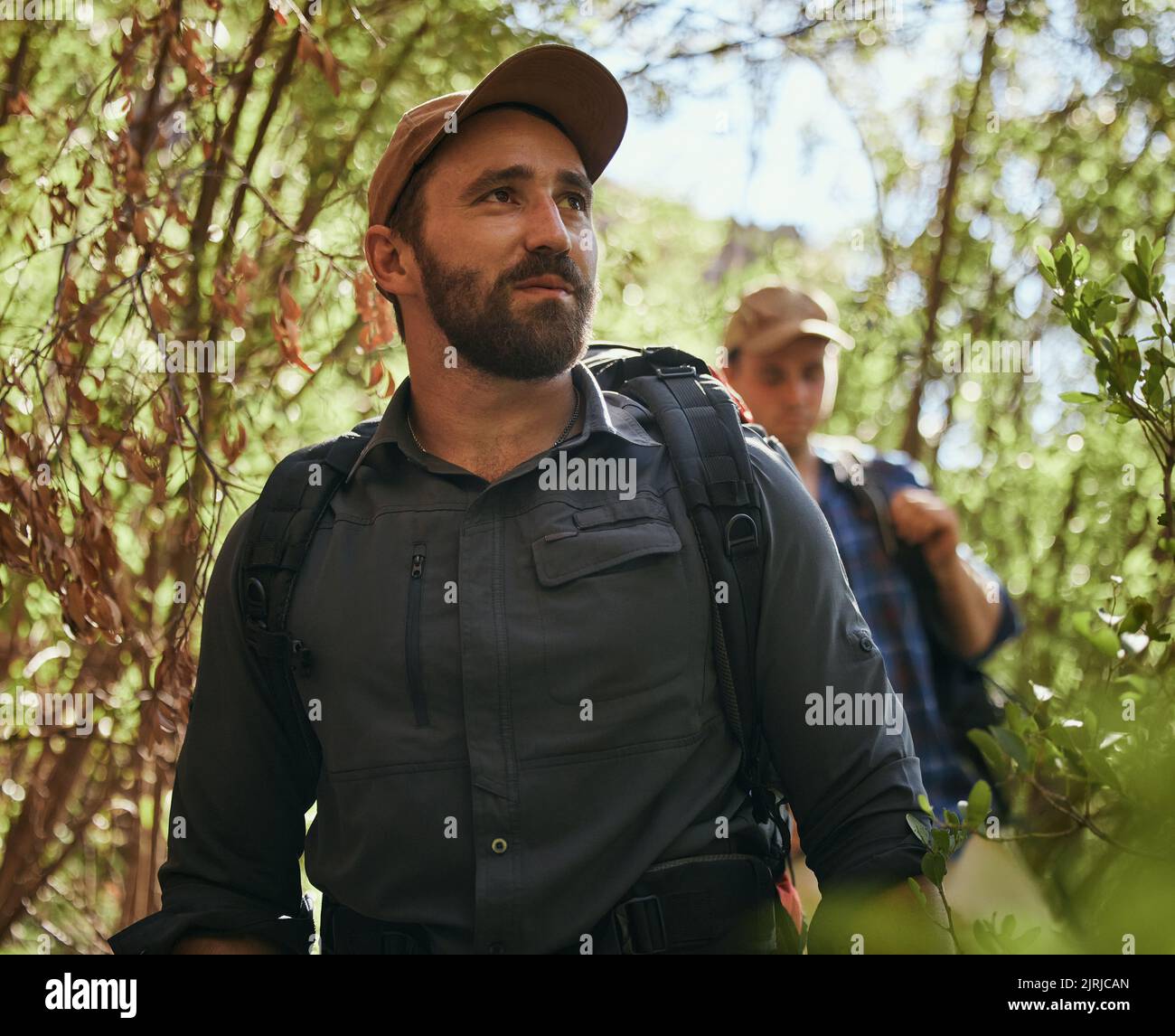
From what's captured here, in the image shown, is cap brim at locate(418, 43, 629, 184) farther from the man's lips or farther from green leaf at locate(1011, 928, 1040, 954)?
green leaf at locate(1011, 928, 1040, 954)

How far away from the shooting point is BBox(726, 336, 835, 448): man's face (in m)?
3.32

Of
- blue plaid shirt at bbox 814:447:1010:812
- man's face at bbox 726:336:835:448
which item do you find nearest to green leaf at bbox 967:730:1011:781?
blue plaid shirt at bbox 814:447:1010:812

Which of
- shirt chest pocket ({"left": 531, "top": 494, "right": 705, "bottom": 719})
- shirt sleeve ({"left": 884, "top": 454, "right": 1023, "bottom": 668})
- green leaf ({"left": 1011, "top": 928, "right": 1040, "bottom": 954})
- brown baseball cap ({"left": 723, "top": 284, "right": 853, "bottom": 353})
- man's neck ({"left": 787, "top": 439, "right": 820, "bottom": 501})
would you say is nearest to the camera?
green leaf ({"left": 1011, "top": 928, "right": 1040, "bottom": 954})

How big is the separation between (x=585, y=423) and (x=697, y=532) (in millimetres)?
292

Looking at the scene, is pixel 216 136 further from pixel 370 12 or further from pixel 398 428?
pixel 398 428

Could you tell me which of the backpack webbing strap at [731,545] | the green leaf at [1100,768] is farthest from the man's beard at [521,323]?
the green leaf at [1100,768]

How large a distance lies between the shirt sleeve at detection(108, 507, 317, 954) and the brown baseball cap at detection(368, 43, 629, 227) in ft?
2.23

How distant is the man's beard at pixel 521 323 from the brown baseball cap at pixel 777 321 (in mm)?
1463

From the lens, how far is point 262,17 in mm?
2785

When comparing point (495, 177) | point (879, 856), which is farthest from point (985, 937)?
point (495, 177)

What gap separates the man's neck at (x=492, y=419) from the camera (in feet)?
6.66

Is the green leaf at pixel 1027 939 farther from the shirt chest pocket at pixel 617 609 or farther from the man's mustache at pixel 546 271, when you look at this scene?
the man's mustache at pixel 546 271

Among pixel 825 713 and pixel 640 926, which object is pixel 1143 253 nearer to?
pixel 825 713

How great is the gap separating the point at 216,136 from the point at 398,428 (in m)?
1.21
